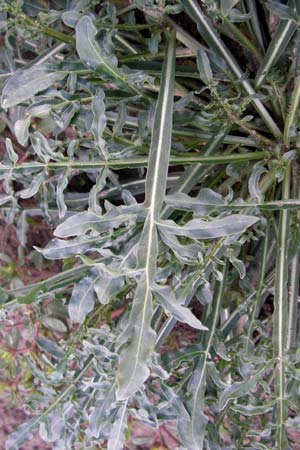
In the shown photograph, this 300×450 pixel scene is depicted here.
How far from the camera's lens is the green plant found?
56 centimetres

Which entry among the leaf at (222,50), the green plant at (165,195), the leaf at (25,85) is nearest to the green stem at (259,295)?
the green plant at (165,195)

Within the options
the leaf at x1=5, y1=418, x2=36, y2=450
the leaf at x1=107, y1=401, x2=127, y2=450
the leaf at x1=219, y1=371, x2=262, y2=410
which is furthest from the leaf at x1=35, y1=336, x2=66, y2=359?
the leaf at x1=219, y1=371, x2=262, y2=410

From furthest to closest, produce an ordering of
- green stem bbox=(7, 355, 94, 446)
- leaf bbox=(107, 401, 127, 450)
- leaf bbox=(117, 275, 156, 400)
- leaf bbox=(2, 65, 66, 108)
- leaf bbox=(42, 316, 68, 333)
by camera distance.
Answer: leaf bbox=(42, 316, 68, 333)
green stem bbox=(7, 355, 94, 446)
leaf bbox=(107, 401, 127, 450)
leaf bbox=(2, 65, 66, 108)
leaf bbox=(117, 275, 156, 400)

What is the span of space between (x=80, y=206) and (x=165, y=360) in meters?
0.33

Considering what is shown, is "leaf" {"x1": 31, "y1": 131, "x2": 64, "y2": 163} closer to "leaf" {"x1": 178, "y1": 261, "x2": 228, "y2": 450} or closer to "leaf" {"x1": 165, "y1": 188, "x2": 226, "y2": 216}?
"leaf" {"x1": 165, "y1": 188, "x2": 226, "y2": 216}

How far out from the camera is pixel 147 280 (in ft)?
1.66

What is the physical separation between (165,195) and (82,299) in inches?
6.1

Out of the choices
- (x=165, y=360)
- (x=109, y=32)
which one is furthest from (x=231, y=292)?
(x=109, y=32)

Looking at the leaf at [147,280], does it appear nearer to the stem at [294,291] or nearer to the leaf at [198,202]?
the leaf at [198,202]

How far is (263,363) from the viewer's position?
2.20ft

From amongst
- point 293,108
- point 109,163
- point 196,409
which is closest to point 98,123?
point 109,163

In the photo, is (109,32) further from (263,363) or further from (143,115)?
(263,363)

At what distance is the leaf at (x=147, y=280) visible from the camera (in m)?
0.47

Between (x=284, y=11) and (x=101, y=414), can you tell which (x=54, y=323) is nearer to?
(x=101, y=414)
